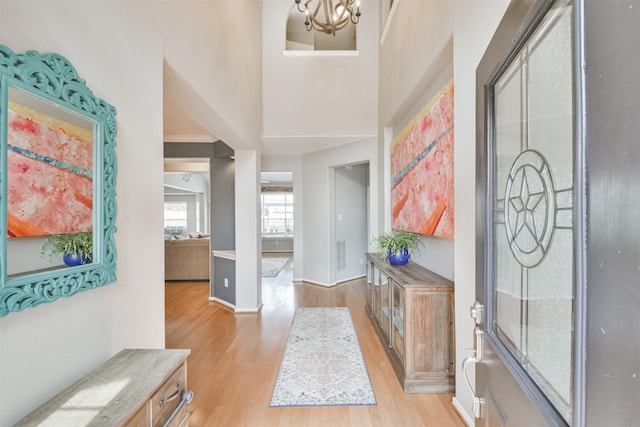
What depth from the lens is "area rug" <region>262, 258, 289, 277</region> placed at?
Result: 6.75 metres

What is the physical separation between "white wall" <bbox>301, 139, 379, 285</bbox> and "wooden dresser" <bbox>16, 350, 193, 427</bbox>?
4.26 meters

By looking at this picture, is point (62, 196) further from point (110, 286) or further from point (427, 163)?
point (427, 163)

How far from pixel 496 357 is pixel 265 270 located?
21.4 feet

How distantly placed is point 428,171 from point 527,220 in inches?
75.9

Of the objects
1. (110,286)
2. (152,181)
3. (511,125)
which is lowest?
(110,286)

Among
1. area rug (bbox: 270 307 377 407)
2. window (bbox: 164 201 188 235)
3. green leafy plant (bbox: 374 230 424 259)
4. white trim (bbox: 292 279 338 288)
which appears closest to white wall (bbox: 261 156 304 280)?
white trim (bbox: 292 279 338 288)

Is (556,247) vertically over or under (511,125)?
under

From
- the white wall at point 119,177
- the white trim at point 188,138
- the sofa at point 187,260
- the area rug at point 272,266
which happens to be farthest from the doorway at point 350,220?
the white wall at point 119,177

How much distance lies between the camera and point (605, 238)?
0.45 m

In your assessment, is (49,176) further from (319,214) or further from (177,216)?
(177,216)

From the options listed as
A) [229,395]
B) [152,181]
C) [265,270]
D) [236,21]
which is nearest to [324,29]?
[236,21]

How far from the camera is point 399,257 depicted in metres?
3.04

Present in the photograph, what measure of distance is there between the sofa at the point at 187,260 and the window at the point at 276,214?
4.64 m

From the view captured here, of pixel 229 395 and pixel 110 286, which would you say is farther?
pixel 229 395
